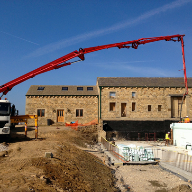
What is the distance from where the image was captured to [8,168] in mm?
8953

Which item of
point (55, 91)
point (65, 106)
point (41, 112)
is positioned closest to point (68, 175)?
point (65, 106)

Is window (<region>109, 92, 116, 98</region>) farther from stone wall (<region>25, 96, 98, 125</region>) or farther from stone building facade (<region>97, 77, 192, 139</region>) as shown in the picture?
stone wall (<region>25, 96, 98, 125</region>)

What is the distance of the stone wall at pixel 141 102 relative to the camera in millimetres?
30666

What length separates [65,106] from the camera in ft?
100

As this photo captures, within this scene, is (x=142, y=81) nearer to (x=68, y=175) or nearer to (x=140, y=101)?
(x=140, y=101)

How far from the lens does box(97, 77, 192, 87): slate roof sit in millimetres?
31664

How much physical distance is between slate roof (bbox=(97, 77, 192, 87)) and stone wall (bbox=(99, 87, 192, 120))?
2.54 ft

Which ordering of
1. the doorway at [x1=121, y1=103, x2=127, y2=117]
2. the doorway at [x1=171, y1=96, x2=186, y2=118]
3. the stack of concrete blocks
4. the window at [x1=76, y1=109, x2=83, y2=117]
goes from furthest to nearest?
the doorway at [x1=171, y1=96, x2=186, y2=118] < the doorway at [x1=121, y1=103, x2=127, y2=117] < the window at [x1=76, y1=109, x2=83, y2=117] < the stack of concrete blocks

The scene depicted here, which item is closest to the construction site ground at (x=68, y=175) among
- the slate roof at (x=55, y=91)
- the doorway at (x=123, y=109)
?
the slate roof at (x=55, y=91)

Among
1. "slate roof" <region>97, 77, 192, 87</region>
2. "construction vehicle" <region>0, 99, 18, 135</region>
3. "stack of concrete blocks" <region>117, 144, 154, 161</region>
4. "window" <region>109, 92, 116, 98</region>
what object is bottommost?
"stack of concrete blocks" <region>117, 144, 154, 161</region>

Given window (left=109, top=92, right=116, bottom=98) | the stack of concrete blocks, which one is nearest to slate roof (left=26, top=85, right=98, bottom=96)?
window (left=109, top=92, right=116, bottom=98)

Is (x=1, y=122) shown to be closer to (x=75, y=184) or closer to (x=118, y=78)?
(x=75, y=184)

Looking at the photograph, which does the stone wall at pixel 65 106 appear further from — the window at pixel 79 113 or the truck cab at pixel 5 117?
the truck cab at pixel 5 117

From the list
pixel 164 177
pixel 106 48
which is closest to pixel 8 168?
pixel 164 177
